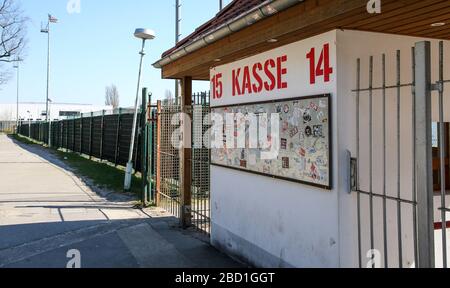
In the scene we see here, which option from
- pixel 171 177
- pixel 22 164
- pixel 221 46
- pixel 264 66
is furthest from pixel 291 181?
pixel 22 164

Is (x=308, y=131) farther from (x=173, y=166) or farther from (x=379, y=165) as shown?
(x=173, y=166)

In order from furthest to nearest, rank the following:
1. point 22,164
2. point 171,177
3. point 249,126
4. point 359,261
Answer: point 22,164, point 171,177, point 249,126, point 359,261

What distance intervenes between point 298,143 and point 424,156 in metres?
1.68

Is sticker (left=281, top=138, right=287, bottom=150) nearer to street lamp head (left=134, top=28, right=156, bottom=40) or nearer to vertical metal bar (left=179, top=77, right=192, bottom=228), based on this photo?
vertical metal bar (left=179, top=77, right=192, bottom=228)

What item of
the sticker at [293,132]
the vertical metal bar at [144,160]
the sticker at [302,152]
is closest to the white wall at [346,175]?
the sticker at [302,152]

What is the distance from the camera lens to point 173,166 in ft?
32.7

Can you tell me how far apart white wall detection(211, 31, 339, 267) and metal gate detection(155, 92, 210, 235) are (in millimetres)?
1643

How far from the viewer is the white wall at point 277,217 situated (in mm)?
4387

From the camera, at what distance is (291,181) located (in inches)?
194

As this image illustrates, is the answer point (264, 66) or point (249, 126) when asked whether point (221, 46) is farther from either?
point (249, 126)

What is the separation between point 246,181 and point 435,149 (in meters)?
2.25

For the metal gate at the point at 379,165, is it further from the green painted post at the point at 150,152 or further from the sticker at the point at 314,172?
the green painted post at the point at 150,152

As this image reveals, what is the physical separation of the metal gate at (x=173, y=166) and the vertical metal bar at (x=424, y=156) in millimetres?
5328

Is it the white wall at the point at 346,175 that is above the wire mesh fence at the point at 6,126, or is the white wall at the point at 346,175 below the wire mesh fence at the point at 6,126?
below
